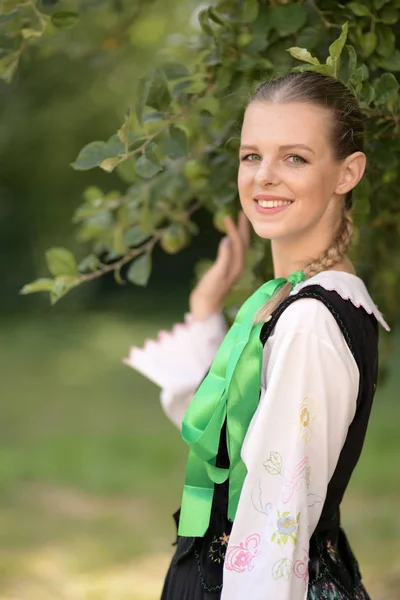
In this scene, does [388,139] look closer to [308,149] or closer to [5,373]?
[308,149]

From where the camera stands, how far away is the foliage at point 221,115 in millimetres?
1761

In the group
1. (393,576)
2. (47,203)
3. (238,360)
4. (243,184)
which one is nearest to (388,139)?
(243,184)

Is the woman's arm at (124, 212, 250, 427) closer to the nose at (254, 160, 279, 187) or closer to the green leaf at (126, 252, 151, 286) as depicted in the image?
the green leaf at (126, 252, 151, 286)

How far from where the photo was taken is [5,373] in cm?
821

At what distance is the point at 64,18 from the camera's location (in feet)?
6.30

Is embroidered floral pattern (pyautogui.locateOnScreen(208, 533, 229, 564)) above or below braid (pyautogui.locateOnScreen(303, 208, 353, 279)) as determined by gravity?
below

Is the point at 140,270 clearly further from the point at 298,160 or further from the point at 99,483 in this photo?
the point at 99,483

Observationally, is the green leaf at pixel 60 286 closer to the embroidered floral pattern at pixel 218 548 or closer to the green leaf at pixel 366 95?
the embroidered floral pattern at pixel 218 548

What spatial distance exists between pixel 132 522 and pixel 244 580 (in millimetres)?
3340

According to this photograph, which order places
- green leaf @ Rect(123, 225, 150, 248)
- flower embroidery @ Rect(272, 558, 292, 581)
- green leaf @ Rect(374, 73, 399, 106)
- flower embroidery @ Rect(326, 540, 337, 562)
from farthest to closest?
green leaf @ Rect(123, 225, 150, 248) → green leaf @ Rect(374, 73, 399, 106) → flower embroidery @ Rect(326, 540, 337, 562) → flower embroidery @ Rect(272, 558, 292, 581)

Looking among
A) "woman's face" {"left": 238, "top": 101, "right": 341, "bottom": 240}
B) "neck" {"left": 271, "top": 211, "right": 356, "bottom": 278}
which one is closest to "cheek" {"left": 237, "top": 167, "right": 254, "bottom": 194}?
"woman's face" {"left": 238, "top": 101, "right": 341, "bottom": 240}


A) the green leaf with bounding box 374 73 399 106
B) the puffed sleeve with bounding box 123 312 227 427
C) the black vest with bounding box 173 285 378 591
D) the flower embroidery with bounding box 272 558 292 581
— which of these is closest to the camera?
the flower embroidery with bounding box 272 558 292 581

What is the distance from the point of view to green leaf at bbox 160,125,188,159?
184 cm

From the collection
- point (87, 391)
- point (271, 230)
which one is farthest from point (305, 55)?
point (87, 391)
